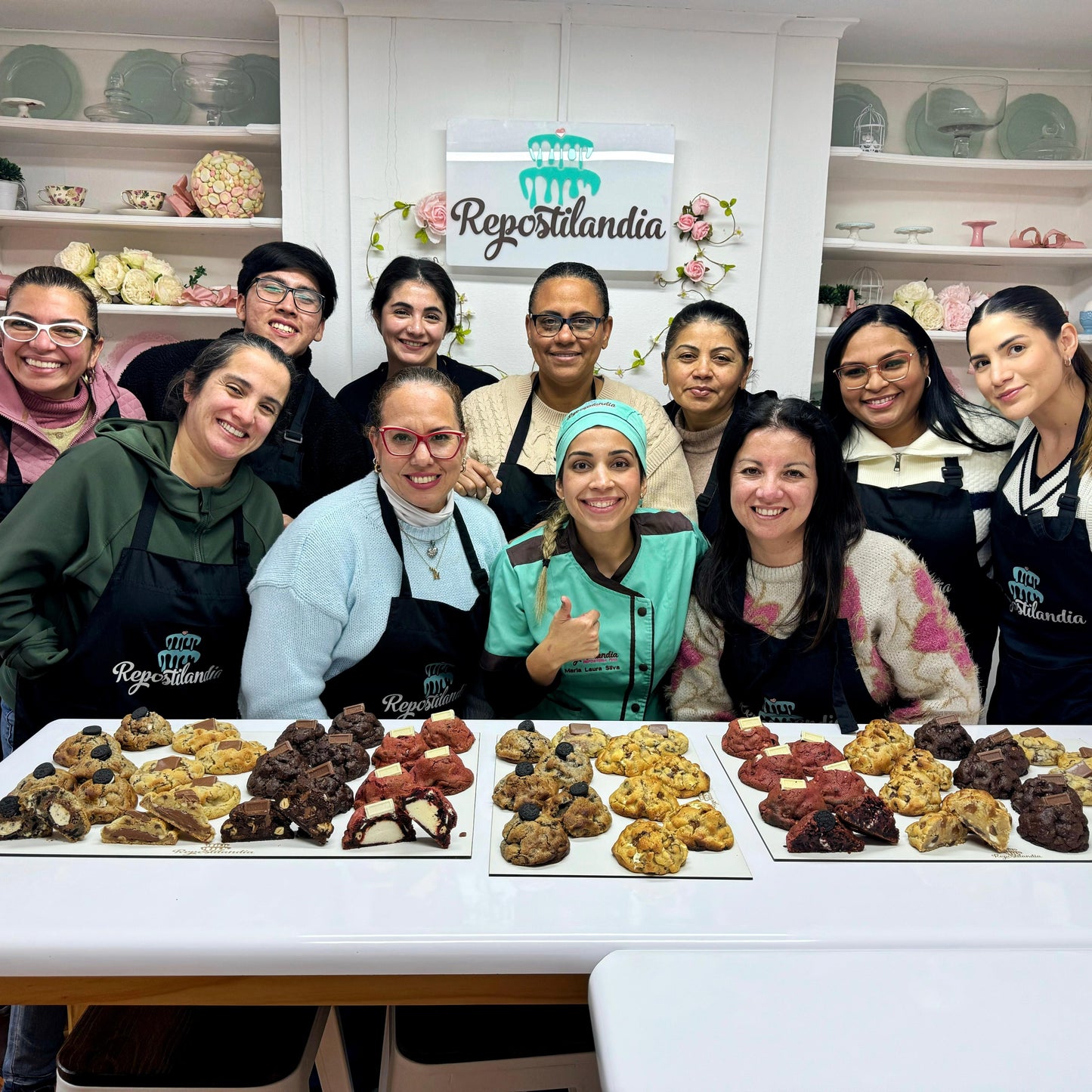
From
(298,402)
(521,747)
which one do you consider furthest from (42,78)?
(521,747)

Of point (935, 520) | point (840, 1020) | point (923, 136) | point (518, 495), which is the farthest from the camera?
point (923, 136)

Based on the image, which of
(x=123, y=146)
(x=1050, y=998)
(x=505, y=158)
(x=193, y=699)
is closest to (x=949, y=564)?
(x=1050, y=998)

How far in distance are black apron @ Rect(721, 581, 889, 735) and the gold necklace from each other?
0.77 m

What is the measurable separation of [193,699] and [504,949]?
1.29 metres

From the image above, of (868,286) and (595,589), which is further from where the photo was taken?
(868,286)

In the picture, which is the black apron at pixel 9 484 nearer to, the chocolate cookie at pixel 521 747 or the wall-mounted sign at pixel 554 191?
the chocolate cookie at pixel 521 747

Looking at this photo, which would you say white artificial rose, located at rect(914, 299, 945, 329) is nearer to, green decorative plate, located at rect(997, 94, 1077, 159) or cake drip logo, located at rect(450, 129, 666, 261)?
green decorative plate, located at rect(997, 94, 1077, 159)

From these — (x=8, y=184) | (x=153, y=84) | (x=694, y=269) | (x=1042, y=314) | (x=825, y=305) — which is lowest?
(x=1042, y=314)

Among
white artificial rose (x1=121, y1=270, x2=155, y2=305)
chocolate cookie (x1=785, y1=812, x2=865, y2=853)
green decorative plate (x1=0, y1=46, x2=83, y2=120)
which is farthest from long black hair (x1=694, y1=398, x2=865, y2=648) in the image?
green decorative plate (x1=0, y1=46, x2=83, y2=120)

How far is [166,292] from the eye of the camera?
429 centimetres

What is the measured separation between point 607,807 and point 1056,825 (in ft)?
2.61

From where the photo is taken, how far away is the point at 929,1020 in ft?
2.97

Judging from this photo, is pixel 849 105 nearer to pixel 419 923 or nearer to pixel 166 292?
pixel 166 292

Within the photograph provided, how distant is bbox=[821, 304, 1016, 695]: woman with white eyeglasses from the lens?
8.59ft
